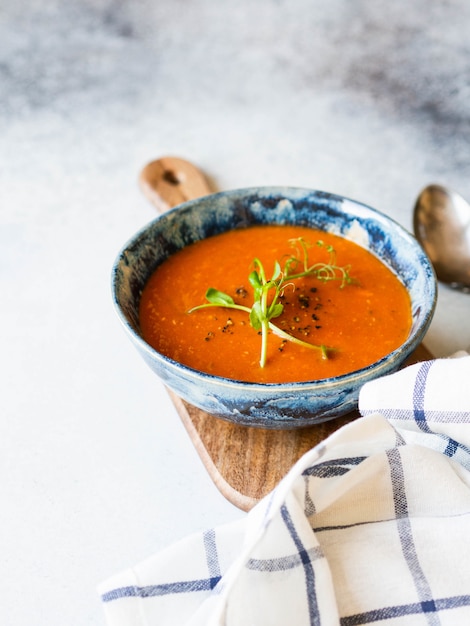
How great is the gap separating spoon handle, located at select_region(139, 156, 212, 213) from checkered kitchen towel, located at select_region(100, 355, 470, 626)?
1.04 metres

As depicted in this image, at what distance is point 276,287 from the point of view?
1390 mm

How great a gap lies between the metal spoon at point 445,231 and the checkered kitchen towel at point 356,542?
76 cm

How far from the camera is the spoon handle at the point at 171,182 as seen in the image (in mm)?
2025

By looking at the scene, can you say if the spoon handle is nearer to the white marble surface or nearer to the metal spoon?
the white marble surface

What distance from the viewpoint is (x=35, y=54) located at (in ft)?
9.37

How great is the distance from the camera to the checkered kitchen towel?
0.99m

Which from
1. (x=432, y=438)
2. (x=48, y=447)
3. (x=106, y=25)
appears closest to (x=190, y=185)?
(x=48, y=447)

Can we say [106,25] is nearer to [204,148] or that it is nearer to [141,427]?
[204,148]

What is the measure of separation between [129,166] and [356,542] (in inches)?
60.2

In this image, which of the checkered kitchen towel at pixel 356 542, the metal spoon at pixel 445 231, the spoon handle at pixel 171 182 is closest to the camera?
the checkered kitchen towel at pixel 356 542

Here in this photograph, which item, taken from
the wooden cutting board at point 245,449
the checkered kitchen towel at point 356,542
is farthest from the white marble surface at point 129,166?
the checkered kitchen towel at point 356,542

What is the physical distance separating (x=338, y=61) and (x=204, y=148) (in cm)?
90

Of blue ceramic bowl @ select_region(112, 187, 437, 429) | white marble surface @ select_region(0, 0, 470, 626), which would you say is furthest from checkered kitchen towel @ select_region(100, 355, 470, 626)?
white marble surface @ select_region(0, 0, 470, 626)

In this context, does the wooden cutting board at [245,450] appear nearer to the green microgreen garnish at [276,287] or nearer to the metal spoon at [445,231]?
the green microgreen garnish at [276,287]
